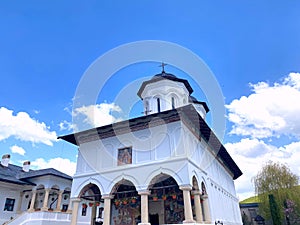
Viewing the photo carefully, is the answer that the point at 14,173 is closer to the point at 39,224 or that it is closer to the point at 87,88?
the point at 39,224

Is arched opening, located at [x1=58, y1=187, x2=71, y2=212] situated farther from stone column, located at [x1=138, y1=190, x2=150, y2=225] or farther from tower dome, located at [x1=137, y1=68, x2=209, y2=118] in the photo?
stone column, located at [x1=138, y1=190, x2=150, y2=225]

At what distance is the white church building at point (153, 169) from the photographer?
1217cm

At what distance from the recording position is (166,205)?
1566 cm

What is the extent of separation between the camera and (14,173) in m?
21.1

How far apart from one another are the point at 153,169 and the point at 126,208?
16.5ft

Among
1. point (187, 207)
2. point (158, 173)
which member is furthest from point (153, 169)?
point (187, 207)

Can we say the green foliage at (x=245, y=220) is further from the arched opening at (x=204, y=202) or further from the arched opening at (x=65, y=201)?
the arched opening at (x=65, y=201)

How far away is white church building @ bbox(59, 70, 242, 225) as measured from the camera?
39.9ft

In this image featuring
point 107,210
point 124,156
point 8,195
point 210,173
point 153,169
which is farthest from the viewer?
point 8,195

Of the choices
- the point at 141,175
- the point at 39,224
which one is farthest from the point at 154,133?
the point at 39,224

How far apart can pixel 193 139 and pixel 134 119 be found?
3636mm

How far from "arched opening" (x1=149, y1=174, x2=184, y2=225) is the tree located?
1419 centimetres

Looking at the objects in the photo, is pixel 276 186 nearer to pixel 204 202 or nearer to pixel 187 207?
pixel 204 202

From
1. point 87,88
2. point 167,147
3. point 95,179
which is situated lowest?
point 95,179
